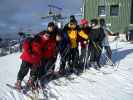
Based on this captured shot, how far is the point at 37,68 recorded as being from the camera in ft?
33.8

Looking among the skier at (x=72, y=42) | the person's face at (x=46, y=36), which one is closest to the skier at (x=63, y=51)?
the skier at (x=72, y=42)

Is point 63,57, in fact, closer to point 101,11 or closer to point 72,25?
point 72,25

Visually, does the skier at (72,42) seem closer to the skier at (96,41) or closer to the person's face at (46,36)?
the skier at (96,41)

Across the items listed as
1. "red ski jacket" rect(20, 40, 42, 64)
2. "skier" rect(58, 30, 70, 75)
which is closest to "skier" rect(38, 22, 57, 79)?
"red ski jacket" rect(20, 40, 42, 64)

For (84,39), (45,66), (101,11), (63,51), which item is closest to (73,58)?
(63,51)

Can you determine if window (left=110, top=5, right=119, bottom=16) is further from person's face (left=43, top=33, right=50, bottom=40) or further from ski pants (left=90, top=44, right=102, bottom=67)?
person's face (left=43, top=33, right=50, bottom=40)

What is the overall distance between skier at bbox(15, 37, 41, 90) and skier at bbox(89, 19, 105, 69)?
9.09 ft

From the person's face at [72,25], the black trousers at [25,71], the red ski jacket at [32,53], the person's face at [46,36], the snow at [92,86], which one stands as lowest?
the snow at [92,86]

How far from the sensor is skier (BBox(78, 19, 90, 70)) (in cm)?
1188

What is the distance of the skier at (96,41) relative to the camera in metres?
12.5

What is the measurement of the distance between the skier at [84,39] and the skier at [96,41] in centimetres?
26

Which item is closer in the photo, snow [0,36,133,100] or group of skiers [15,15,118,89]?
snow [0,36,133,100]

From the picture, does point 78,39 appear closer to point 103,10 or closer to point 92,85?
point 92,85

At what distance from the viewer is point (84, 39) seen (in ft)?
39.5
